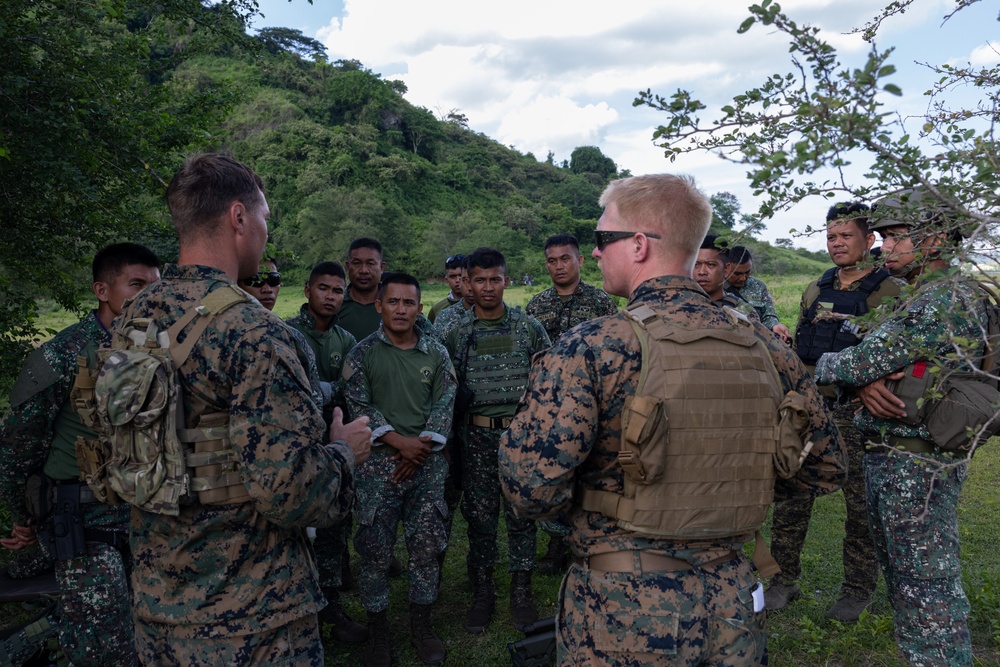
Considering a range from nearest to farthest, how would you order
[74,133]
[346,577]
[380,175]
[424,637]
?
[424,637], [74,133], [346,577], [380,175]

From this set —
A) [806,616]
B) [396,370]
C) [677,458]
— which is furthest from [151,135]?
[806,616]

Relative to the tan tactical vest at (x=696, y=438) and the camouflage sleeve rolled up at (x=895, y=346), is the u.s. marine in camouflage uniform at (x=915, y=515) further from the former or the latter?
the tan tactical vest at (x=696, y=438)

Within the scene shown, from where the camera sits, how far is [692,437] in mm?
2004

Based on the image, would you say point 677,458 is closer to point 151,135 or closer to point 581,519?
point 581,519

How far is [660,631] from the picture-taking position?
1957 millimetres

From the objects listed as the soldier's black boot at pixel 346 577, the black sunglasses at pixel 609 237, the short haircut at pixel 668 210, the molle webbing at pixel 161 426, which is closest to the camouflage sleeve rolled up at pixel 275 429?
the molle webbing at pixel 161 426

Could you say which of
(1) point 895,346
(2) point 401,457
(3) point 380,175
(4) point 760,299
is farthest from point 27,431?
(3) point 380,175

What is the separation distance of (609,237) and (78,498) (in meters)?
2.77

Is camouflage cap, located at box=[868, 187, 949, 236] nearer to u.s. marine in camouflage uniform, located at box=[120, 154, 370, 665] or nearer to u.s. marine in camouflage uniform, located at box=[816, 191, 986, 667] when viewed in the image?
u.s. marine in camouflage uniform, located at box=[816, 191, 986, 667]

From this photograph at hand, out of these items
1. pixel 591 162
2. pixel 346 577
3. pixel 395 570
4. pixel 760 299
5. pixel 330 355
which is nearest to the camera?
pixel 330 355

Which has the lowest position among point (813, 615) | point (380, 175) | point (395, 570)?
point (813, 615)

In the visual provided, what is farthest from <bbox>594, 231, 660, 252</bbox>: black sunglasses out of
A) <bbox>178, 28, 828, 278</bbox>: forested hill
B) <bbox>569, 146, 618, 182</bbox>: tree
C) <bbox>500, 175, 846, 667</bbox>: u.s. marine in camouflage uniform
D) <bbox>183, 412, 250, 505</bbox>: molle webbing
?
<bbox>569, 146, 618, 182</bbox>: tree

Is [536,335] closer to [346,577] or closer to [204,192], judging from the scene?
[346,577]

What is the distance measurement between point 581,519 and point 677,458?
1.34 ft
